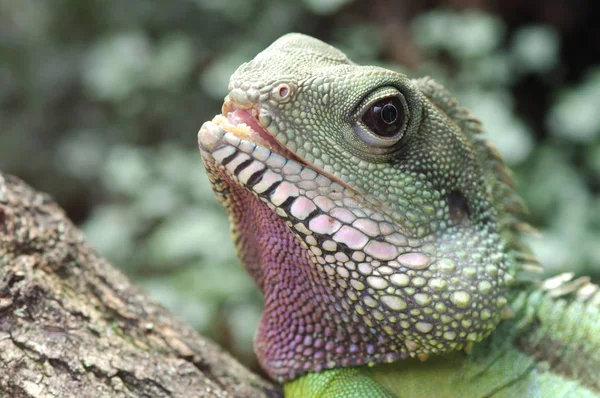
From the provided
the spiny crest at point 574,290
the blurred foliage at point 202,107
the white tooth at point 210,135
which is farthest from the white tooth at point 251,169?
the blurred foliage at point 202,107

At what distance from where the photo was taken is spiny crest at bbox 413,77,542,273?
2.60 meters

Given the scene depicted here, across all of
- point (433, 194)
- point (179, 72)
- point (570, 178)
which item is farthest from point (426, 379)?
point (179, 72)

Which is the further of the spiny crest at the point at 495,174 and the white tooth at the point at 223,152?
the spiny crest at the point at 495,174

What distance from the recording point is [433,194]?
235 centimetres

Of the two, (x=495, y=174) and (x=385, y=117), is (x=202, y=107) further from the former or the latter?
(x=385, y=117)

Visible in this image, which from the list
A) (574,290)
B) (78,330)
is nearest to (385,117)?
(574,290)

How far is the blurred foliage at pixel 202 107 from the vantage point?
5105 millimetres

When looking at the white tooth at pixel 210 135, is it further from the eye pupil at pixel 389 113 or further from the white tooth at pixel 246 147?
the eye pupil at pixel 389 113

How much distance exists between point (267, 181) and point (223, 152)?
7.1 inches

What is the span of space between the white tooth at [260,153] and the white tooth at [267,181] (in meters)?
0.05

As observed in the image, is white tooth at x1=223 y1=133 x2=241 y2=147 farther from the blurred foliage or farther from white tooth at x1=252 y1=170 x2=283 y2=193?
the blurred foliage

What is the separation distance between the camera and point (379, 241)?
2201mm

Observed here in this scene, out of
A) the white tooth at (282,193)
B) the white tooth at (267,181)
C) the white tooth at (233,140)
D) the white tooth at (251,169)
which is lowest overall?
the white tooth at (282,193)

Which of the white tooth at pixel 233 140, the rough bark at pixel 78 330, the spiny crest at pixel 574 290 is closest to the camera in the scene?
the white tooth at pixel 233 140
